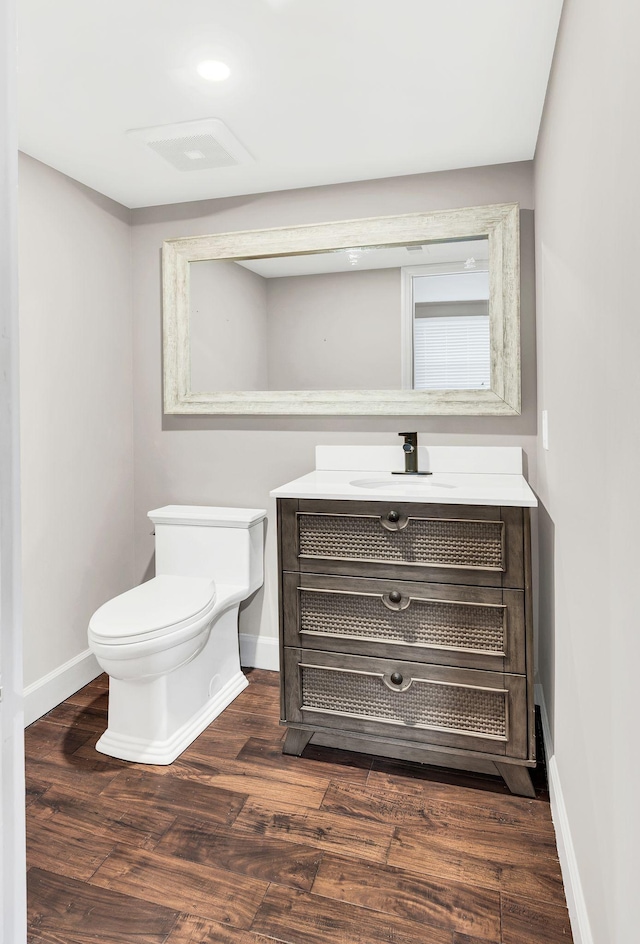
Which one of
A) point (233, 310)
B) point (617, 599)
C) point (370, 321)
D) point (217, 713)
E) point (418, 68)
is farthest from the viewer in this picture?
point (233, 310)

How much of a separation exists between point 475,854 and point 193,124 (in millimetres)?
2496

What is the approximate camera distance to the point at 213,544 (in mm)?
2604

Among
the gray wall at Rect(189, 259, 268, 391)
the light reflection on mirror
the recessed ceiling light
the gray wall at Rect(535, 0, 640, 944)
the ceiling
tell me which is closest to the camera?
the gray wall at Rect(535, 0, 640, 944)

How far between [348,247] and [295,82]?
0.80 meters

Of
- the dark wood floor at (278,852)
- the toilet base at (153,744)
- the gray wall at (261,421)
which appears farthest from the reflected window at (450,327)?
the toilet base at (153,744)

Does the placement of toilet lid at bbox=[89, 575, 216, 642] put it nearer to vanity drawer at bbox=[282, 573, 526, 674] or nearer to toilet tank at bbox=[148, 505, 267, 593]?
toilet tank at bbox=[148, 505, 267, 593]

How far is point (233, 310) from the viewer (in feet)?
8.96

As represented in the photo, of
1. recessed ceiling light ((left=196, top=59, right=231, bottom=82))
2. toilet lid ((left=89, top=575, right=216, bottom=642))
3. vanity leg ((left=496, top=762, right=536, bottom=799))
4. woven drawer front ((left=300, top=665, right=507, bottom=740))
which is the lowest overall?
vanity leg ((left=496, top=762, right=536, bottom=799))

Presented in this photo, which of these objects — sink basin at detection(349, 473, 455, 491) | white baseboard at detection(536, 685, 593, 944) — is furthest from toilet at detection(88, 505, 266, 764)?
white baseboard at detection(536, 685, 593, 944)

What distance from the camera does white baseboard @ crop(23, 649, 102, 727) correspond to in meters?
2.30

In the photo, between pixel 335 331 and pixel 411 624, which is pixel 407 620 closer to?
pixel 411 624

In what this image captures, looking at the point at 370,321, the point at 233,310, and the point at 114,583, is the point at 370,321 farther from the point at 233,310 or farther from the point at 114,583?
the point at 114,583

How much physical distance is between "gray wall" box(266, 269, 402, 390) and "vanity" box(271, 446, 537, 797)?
0.67m

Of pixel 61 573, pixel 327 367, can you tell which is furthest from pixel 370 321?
pixel 61 573
